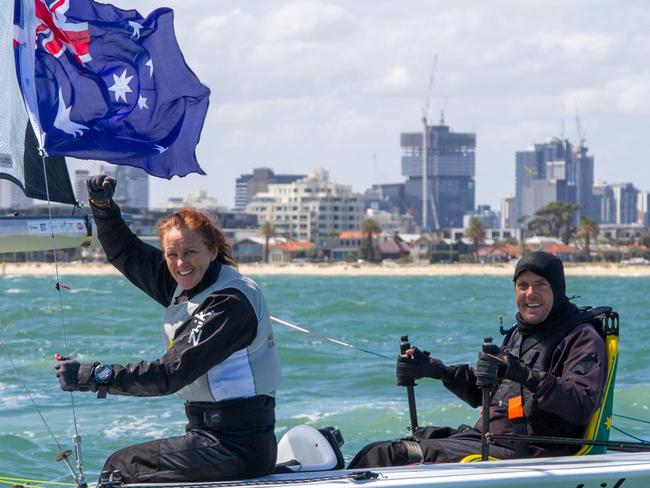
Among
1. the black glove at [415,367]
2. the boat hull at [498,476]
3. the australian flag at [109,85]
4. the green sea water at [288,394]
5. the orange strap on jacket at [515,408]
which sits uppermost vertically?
the australian flag at [109,85]

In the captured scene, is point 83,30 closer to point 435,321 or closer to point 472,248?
point 435,321

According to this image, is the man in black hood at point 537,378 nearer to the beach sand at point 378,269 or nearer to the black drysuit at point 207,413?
the black drysuit at point 207,413

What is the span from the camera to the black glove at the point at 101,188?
633 centimetres

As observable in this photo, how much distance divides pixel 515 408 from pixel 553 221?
173599 millimetres

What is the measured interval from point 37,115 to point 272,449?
87.4 inches

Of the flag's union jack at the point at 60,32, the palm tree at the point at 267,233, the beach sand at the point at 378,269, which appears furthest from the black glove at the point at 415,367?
the palm tree at the point at 267,233

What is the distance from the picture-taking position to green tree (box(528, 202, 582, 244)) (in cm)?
16838

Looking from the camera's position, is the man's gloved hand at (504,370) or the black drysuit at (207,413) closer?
the black drysuit at (207,413)

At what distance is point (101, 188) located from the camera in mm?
6344

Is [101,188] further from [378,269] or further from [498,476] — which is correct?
[378,269]

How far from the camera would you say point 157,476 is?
5.89m

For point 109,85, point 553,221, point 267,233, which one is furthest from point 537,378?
point 553,221

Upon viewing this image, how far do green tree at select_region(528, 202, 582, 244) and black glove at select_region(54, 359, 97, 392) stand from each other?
163583 millimetres

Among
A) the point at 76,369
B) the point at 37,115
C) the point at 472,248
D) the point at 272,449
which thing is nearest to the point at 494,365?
the point at 272,449
